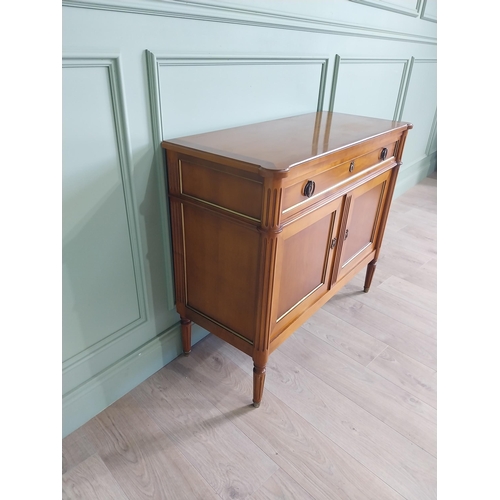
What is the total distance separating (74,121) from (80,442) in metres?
0.88

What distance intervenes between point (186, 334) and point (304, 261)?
513 mm

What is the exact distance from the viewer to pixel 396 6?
183cm

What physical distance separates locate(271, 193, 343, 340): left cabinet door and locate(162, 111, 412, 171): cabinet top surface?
18 cm

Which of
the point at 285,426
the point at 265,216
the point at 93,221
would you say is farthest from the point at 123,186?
the point at 285,426

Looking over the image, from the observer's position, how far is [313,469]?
103 cm

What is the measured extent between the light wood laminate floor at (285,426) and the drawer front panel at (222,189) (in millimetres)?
652

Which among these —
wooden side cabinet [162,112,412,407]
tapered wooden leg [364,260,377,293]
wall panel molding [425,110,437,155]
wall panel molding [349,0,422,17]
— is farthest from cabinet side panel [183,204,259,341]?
wall panel molding [425,110,437,155]

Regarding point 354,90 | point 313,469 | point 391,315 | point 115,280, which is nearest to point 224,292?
point 115,280

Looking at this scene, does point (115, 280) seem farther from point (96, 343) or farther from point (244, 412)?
point (244, 412)

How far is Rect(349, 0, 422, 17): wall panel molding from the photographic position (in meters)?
1.61

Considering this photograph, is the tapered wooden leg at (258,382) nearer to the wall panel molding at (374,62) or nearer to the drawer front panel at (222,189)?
the drawer front panel at (222,189)

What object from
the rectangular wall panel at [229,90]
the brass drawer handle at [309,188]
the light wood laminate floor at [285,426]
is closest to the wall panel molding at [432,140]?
the rectangular wall panel at [229,90]

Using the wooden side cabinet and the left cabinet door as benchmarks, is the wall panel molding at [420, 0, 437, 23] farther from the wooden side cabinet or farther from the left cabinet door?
the left cabinet door

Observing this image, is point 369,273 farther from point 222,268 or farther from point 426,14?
point 426,14
